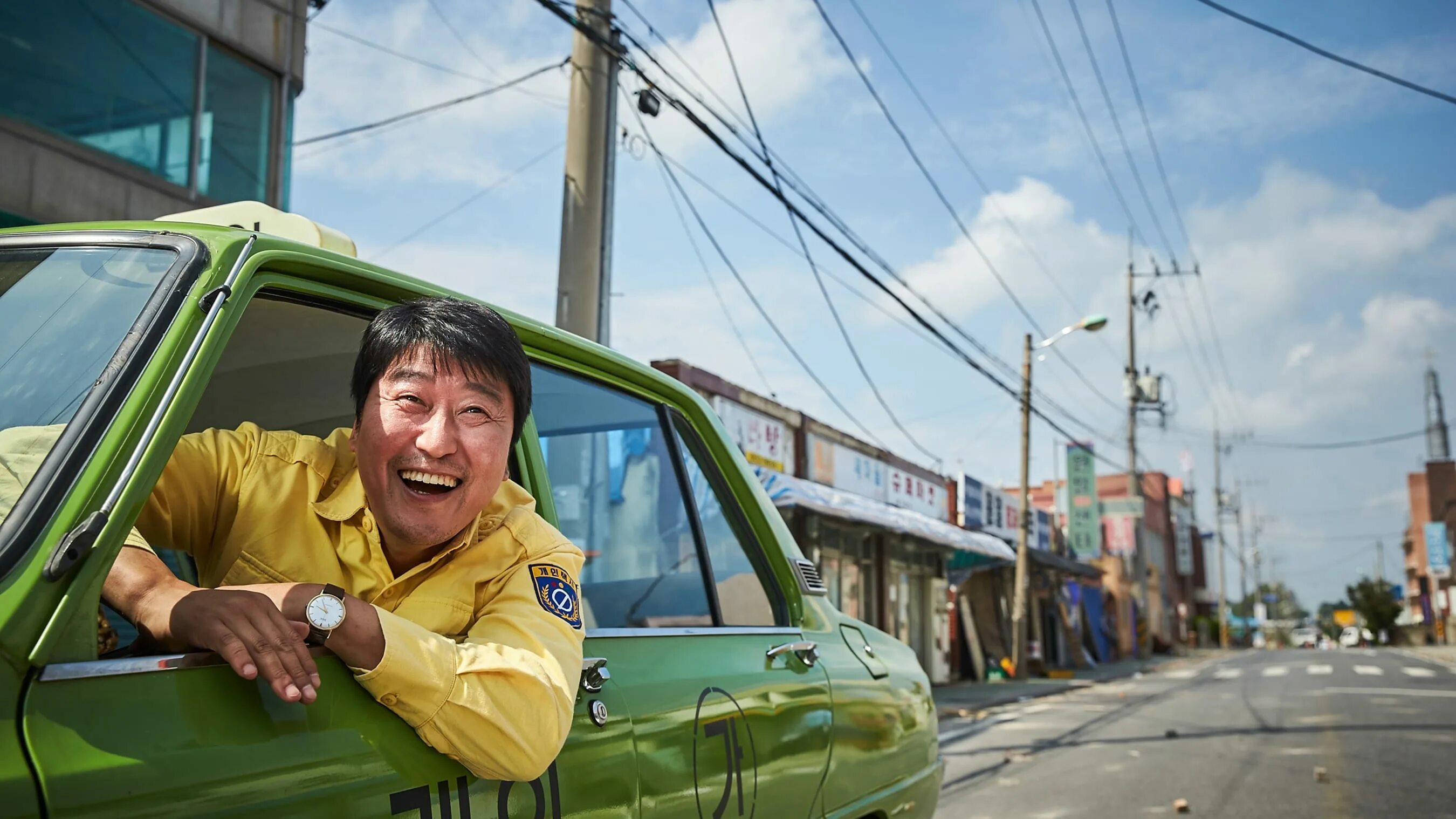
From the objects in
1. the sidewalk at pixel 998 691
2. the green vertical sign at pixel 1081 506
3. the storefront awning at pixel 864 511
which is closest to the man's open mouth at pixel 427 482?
the storefront awning at pixel 864 511

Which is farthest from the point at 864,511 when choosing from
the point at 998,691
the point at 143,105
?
the point at 143,105

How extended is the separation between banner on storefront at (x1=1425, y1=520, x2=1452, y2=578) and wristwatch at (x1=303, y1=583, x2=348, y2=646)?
3210 inches

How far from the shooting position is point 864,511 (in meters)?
16.6

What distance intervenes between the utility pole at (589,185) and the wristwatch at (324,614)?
7.74m

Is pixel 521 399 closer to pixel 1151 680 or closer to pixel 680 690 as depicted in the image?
pixel 680 690

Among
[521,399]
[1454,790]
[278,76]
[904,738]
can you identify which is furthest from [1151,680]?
[521,399]

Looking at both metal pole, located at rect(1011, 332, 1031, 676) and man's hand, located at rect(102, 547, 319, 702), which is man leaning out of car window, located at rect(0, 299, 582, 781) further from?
metal pole, located at rect(1011, 332, 1031, 676)

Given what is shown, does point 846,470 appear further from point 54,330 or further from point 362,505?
point 54,330

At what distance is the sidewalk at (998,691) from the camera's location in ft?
55.8

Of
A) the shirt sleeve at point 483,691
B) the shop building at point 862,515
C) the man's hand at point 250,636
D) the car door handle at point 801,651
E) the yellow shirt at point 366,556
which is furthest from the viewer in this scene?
the shop building at point 862,515

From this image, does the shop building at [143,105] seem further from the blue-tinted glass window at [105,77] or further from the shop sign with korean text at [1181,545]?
the shop sign with korean text at [1181,545]

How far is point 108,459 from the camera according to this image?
4.45ft

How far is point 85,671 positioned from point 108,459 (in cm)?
25

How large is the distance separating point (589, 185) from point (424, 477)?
817 cm
